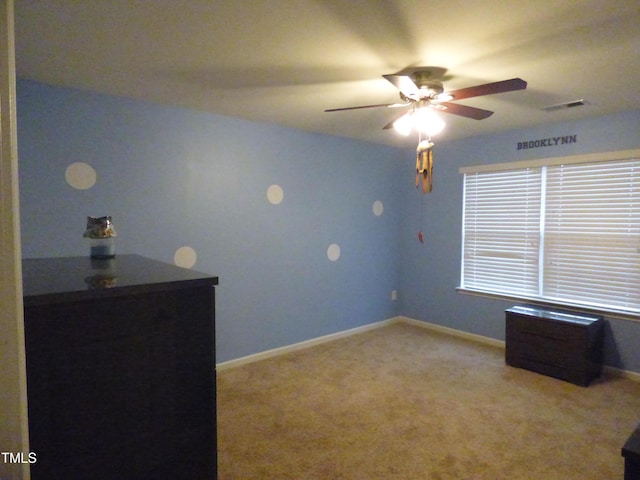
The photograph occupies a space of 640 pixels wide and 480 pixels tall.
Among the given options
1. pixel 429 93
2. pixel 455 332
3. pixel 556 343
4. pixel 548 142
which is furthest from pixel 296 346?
pixel 548 142

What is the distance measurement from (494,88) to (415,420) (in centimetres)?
213

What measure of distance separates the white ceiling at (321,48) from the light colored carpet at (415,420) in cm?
228

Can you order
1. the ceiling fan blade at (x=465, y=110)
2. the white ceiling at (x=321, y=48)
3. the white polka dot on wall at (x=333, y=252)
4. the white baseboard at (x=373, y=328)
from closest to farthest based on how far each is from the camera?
the white ceiling at (x=321, y=48), the ceiling fan blade at (x=465, y=110), the white baseboard at (x=373, y=328), the white polka dot on wall at (x=333, y=252)

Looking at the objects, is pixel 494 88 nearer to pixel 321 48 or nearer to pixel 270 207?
pixel 321 48

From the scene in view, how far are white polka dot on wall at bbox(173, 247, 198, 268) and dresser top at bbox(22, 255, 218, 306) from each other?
5.78ft

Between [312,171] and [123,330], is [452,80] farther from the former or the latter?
[123,330]

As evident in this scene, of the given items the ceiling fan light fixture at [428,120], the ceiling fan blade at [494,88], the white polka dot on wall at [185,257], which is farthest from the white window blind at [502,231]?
the white polka dot on wall at [185,257]

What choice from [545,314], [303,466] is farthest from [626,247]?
[303,466]

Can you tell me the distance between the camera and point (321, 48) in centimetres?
204

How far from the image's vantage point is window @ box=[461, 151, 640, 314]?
3.30 meters

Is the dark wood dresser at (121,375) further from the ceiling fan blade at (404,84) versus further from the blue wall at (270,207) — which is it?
the blue wall at (270,207)

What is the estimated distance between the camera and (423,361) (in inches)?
144

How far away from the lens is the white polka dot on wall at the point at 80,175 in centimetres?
269

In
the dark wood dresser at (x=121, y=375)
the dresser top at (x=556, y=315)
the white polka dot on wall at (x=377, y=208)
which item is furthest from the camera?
the white polka dot on wall at (x=377, y=208)
